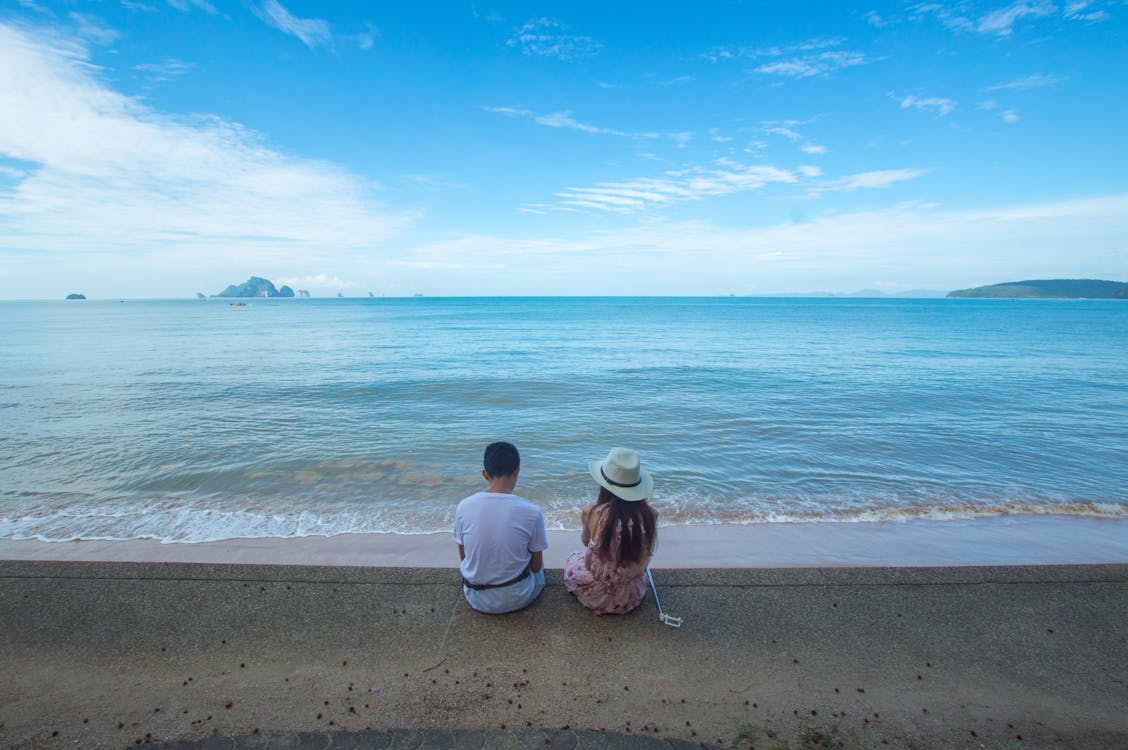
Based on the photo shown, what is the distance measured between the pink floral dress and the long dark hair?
37 millimetres

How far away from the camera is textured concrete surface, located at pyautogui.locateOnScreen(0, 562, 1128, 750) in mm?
3064

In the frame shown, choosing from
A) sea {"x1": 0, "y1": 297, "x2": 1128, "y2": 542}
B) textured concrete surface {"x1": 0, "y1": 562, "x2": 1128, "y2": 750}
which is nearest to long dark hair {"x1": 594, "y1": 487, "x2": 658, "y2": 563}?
textured concrete surface {"x1": 0, "y1": 562, "x2": 1128, "y2": 750}

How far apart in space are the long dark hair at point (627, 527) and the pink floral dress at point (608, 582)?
0.04 m

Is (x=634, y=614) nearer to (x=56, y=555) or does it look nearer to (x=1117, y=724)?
(x=1117, y=724)

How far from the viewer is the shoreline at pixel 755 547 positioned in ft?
19.8

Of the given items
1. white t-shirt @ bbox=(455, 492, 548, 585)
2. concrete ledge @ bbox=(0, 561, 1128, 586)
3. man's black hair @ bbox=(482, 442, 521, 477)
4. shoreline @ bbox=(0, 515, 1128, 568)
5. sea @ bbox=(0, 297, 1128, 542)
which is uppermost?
man's black hair @ bbox=(482, 442, 521, 477)

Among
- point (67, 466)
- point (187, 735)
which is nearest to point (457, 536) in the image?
point (187, 735)

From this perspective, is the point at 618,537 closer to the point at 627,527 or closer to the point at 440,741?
the point at 627,527

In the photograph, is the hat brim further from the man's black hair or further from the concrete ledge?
the concrete ledge

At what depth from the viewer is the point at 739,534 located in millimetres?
6875

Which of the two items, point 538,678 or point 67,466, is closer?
point 538,678

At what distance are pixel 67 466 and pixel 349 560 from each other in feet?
24.2

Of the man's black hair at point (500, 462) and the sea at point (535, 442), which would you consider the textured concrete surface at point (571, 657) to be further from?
the sea at point (535, 442)

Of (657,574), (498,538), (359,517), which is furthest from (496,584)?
(359,517)
